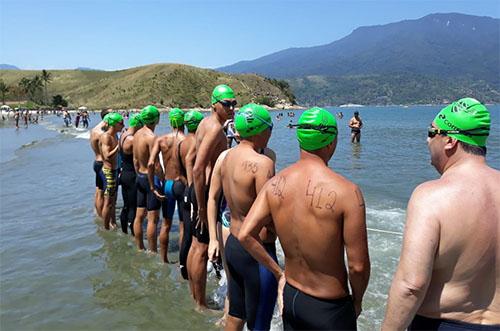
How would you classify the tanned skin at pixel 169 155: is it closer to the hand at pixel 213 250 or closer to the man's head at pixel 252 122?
the hand at pixel 213 250

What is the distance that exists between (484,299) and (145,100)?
434 feet

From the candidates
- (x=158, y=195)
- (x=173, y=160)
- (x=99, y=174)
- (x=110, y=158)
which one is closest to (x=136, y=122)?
(x=110, y=158)

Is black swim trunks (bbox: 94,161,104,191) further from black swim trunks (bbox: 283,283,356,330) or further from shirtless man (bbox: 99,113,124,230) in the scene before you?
black swim trunks (bbox: 283,283,356,330)

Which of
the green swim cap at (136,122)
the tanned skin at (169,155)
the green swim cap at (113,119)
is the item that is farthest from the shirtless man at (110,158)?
the tanned skin at (169,155)

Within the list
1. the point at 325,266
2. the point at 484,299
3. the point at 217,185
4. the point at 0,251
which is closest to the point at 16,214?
the point at 0,251

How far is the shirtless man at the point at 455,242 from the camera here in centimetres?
216

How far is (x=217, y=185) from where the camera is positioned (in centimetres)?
408

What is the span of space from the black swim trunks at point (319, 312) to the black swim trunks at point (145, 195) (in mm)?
4373

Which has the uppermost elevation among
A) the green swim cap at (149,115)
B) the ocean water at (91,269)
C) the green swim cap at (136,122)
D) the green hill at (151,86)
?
the green hill at (151,86)

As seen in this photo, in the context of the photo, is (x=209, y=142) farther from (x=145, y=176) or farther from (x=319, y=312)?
(x=145, y=176)

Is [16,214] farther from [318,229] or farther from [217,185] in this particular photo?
[318,229]

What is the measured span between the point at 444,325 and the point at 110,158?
7173mm

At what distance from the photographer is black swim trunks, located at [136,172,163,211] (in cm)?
682

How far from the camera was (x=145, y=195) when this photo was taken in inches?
281
